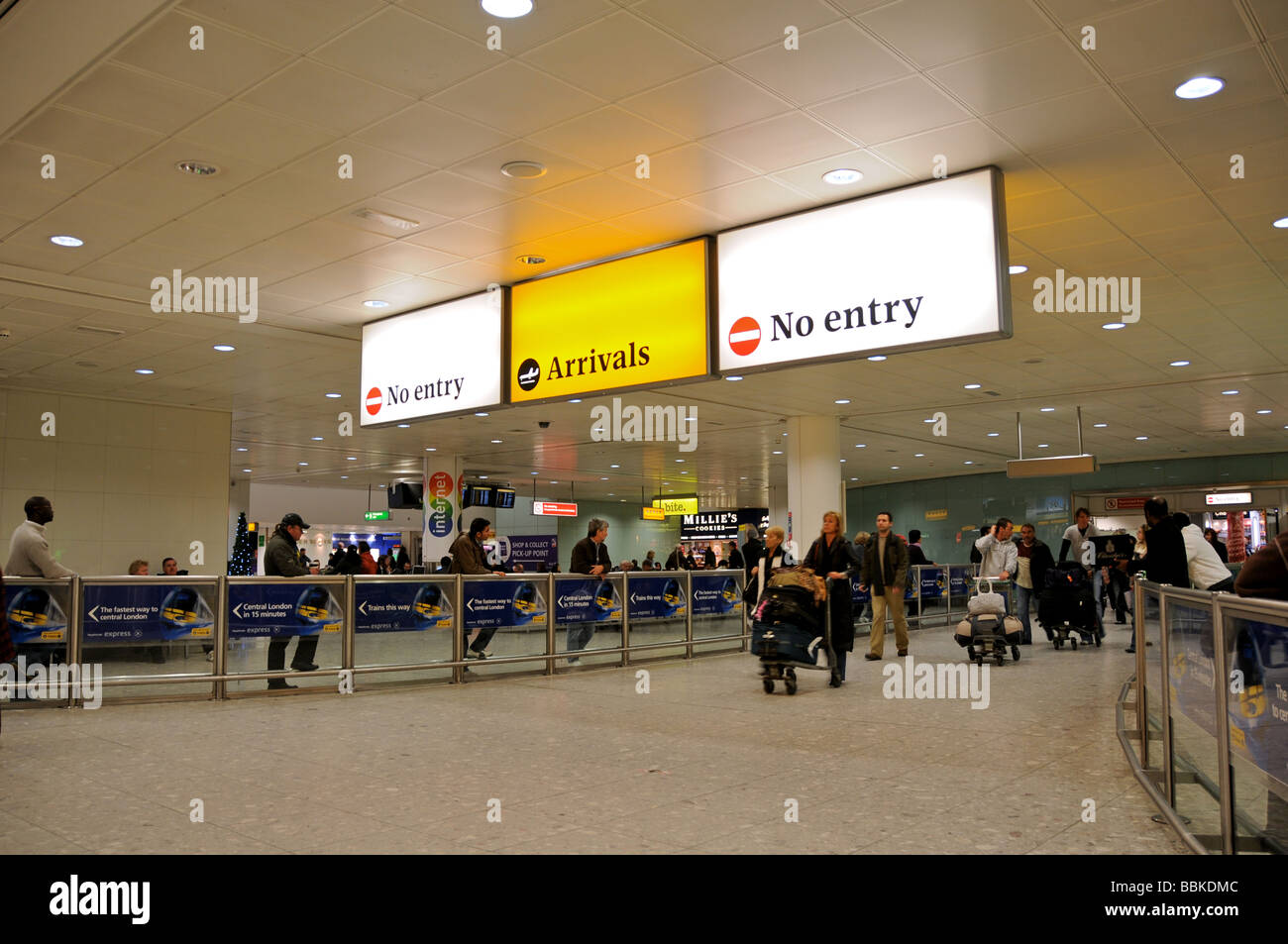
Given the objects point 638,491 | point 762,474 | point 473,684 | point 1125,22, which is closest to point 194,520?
point 473,684

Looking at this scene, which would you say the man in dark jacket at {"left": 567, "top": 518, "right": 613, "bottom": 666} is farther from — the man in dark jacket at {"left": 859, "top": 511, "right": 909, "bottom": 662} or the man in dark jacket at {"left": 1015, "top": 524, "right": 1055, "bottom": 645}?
the man in dark jacket at {"left": 1015, "top": 524, "right": 1055, "bottom": 645}

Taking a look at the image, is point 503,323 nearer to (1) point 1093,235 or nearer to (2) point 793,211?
(2) point 793,211

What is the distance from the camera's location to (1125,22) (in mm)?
4684

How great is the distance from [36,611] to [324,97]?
5341 millimetres

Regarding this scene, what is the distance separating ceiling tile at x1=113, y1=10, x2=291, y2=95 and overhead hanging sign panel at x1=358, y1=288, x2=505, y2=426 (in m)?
4.02

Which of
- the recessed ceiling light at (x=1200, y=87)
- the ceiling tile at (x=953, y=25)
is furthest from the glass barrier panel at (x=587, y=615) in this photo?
the recessed ceiling light at (x=1200, y=87)

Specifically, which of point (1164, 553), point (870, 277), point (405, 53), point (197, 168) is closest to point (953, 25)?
point (870, 277)

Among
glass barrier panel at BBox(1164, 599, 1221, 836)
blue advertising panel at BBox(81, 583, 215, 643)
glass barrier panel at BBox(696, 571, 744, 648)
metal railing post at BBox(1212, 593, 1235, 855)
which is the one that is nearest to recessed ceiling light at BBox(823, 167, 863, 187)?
glass barrier panel at BBox(1164, 599, 1221, 836)

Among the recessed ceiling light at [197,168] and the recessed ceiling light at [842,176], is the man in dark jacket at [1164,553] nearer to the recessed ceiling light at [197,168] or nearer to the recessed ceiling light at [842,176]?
the recessed ceiling light at [842,176]

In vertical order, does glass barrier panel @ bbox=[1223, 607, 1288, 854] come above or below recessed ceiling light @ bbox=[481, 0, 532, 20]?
below

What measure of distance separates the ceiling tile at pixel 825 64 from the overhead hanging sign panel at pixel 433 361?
442 centimetres

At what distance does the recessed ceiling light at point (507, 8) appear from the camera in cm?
452

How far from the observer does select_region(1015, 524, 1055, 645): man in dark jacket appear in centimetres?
1259
